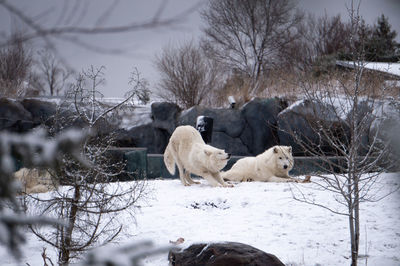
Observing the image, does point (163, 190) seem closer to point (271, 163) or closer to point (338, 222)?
point (271, 163)

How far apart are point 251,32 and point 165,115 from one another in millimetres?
13200

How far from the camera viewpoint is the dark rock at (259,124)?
14.2 m

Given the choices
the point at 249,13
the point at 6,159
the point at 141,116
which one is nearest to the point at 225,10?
the point at 249,13

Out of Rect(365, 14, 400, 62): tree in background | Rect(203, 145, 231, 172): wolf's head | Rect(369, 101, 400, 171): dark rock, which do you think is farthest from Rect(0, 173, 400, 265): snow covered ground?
Rect(365, 14, 400, 62): tree in background

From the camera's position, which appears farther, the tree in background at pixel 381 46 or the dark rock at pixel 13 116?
the dark rock at pixel 13 116

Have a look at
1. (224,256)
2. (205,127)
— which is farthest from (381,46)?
(224,256)

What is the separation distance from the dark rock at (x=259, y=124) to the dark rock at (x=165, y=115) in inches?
125

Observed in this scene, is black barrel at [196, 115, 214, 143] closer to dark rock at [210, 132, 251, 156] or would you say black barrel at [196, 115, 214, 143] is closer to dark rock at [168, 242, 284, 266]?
dark rock at [210, 132, 251, 156]

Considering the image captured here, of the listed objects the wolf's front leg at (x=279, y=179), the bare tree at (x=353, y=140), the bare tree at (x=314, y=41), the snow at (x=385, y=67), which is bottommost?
the wolf's front leg at (x=279, y=179)

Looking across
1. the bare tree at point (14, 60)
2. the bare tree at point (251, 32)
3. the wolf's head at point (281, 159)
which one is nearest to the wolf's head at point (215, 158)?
the wolf's head at point (281, 159)

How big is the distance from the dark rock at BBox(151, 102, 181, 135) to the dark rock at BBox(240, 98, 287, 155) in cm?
317

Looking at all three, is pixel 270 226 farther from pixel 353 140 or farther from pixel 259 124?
pixel 259 124

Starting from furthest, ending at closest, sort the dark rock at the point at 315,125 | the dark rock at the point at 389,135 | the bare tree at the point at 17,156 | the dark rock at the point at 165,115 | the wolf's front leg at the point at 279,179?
the dark rock at the point at 165,115, the wolf's front leg at the point at 279,179, the dark rock at the point at 315,125, the dark rock at the point at 389,135, the bare tree at the point at 17,156

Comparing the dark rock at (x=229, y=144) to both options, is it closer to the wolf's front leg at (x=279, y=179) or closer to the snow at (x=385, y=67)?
the snow at (x=385, y=67)
